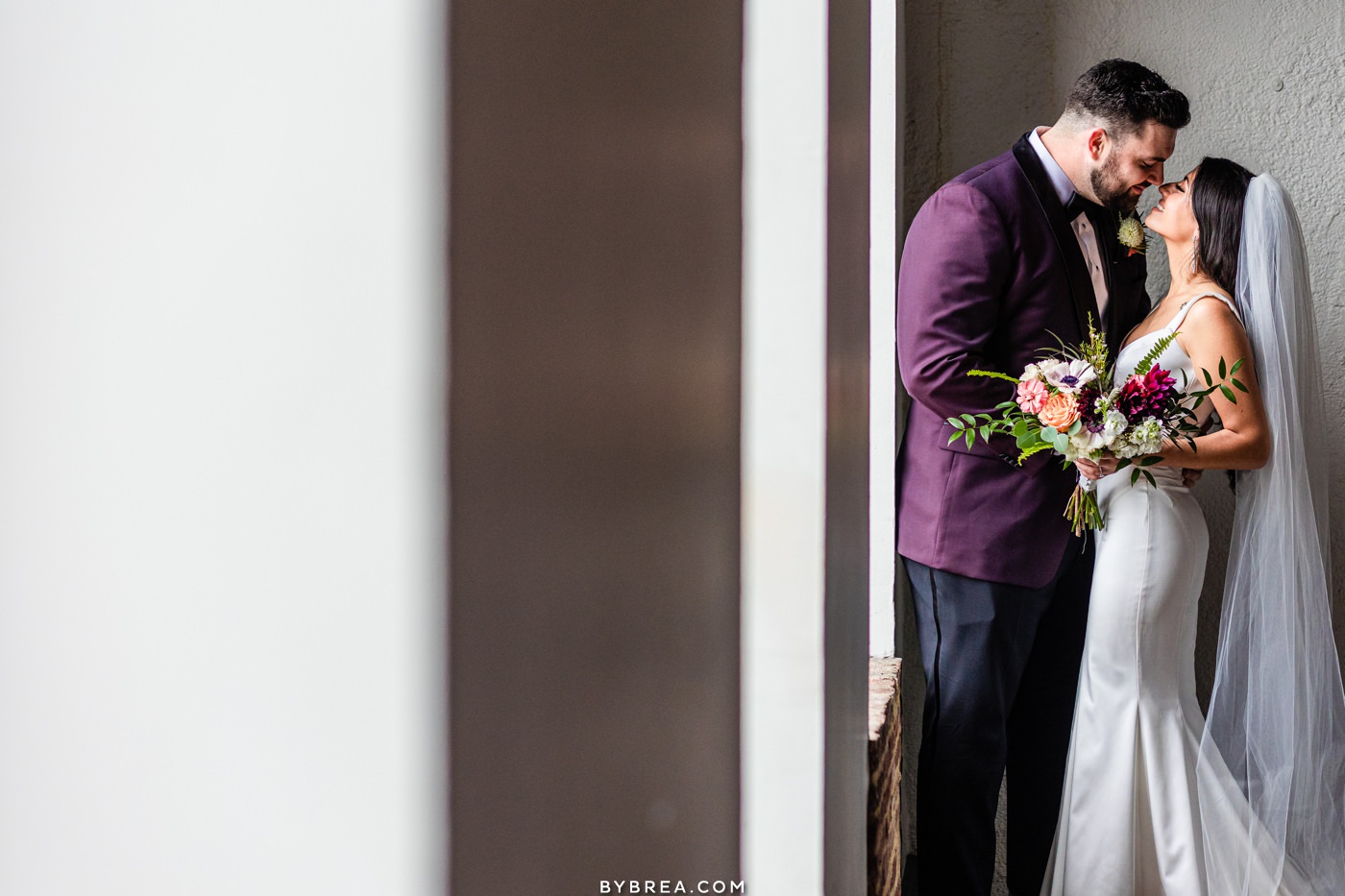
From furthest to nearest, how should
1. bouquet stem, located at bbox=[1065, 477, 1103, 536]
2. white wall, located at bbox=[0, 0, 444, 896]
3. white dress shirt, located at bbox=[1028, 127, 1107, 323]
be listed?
white dress shirt, located at bbox=[1028, 127, 1107, 323] < bouquet stem, located at bbox=[1065, 477, 1103, 536] < white wall, located at bbox=[0, 0, 444, 896]

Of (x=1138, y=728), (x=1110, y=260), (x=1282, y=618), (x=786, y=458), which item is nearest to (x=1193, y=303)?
(x=1110, y=260)

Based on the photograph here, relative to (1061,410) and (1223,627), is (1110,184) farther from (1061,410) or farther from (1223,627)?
(1223,627)

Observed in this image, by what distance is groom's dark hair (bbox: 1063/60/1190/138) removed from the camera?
215 centimetres

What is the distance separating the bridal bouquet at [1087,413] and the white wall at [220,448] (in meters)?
1.81

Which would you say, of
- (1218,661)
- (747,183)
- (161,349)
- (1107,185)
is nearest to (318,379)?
(161,349)

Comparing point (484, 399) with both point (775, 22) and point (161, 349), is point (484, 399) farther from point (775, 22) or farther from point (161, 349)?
point (775, 22)

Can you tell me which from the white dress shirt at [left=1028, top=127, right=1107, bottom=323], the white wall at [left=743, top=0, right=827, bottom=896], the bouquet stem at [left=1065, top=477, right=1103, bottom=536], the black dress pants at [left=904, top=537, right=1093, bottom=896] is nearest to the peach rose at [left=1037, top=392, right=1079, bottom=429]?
the bouquet stem at [left=1065, top=477, right=1103, bottom=536]

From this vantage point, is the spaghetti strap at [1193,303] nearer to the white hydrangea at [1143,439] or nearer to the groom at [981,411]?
the groom at [981,411]

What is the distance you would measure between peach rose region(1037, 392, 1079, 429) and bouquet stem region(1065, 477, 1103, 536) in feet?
0.82

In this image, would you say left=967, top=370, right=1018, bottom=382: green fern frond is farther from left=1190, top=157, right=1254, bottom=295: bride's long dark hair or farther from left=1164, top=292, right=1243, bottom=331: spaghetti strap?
left=1190, top=157, right=1254, bottom=295: bride's long dark hair

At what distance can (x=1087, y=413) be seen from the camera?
75.4 inches

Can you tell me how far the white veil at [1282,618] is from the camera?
228cm

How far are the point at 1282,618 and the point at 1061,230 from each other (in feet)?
3.52

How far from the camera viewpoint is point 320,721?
15cm
